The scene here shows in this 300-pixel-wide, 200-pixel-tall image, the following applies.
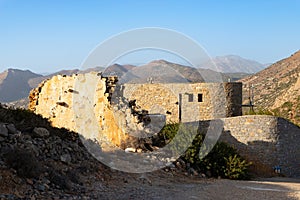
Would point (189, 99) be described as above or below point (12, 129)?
above

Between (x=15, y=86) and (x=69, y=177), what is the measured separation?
43.9m

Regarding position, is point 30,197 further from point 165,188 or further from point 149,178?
point 149,178

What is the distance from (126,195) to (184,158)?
477 cm

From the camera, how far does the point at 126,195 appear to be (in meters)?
7.64

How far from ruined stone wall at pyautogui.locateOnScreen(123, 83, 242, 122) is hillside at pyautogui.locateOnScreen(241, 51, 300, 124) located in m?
8.51

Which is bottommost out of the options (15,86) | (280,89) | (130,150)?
(130,150)

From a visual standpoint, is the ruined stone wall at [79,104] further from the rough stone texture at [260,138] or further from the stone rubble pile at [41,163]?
the rough stone texture at [260,138]

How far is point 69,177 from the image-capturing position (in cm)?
784

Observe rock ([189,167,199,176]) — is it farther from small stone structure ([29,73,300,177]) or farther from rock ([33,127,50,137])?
rock ([33,127,50,137])

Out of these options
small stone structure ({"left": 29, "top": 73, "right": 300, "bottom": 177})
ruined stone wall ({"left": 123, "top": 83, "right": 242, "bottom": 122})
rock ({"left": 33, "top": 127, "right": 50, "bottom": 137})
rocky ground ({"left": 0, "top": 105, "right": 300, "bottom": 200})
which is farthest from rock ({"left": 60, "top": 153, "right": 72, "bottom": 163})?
ruined stone wall ({"left": 123, "top": 83, "right": 242, "bottom": 122})

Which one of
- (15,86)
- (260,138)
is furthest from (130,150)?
(15,86)

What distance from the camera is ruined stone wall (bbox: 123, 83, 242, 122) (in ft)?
60.2

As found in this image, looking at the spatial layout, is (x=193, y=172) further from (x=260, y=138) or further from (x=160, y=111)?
(x=160, y=111)

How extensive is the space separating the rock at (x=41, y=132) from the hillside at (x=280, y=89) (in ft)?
63.4
